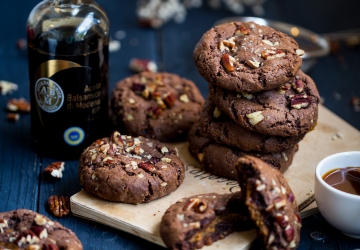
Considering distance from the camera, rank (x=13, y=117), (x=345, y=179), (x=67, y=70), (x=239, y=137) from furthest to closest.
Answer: (x=13, y=117)
(x=67, y=70)
(x=239, y=137)
(x=345, y=179)

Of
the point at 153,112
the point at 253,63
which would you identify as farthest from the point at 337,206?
the point at 153,112

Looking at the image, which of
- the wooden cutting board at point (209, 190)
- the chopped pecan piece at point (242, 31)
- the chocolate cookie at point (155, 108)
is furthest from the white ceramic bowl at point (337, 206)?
the chocolate cookie at point (155, 108)

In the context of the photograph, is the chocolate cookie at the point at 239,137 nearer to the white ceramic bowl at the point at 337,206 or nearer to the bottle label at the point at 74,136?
the white ceramic bowl at the point at 337,206

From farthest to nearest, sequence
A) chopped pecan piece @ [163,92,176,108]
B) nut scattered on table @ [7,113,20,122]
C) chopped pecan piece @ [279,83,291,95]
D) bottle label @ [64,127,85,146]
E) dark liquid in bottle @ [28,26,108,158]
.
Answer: nut scattered on table @ [7,113,20,122], chopped pecan piece @ [163,92,176,108], bottle label @ [64,127,85,146], dark liquid in bottle @ [28,26,108,158], chopped pecan piece @ [279,83,291,95]

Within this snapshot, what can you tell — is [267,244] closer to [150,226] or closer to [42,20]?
[150,226]

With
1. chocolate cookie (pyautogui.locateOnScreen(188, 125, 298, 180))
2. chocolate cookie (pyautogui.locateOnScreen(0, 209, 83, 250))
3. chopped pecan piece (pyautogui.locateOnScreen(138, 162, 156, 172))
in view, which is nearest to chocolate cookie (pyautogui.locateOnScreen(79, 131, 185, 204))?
chopped pecan piece (pyautogui.locateOnScreen(138, 162, 156, 172))

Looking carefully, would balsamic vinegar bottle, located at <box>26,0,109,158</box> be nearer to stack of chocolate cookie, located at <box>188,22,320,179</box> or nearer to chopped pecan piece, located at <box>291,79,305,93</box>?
stack of chocolate cookie, located at <box>188,22,320,179</box>

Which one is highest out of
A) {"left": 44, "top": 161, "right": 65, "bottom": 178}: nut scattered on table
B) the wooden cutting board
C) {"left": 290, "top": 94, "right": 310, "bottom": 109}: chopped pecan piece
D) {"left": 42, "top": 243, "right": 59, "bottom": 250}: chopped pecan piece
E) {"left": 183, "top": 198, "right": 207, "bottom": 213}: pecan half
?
{"left": 290, "top": 94, "right": 310, "bottom": 109}: chopped pecan piece

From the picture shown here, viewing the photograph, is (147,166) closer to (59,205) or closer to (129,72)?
(59,205)

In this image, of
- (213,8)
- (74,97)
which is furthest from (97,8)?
(213,8)
